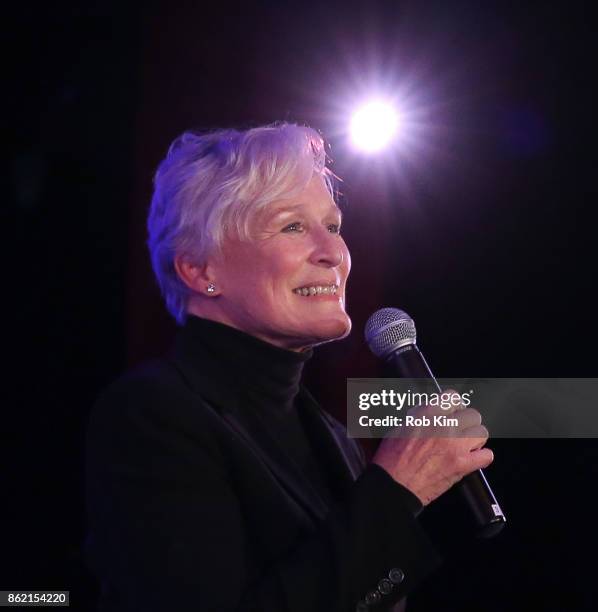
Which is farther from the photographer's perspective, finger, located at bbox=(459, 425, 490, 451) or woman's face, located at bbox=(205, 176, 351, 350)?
woman's face, located at bbox=(205, 176, 351, 350)

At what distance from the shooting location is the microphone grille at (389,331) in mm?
1225

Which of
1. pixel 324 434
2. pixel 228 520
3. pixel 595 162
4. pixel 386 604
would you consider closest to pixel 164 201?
pixel 324 434

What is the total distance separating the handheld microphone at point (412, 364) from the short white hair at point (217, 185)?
1.09 feet

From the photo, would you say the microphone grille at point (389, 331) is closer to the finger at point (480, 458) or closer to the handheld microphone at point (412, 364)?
the handheld microphone at point (412, 364)

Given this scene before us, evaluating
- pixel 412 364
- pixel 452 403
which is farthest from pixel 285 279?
pixel 452 403

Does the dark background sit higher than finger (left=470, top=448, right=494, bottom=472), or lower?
higher

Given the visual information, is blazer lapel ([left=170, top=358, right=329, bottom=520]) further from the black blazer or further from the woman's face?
the woman's face

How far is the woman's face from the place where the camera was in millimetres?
1300

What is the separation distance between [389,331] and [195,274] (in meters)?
0.44

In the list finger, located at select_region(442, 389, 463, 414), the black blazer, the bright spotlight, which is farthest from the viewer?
the bright spotlight

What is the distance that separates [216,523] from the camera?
3.28 feet

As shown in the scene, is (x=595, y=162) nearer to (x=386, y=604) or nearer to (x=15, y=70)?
(x=386, y=604)

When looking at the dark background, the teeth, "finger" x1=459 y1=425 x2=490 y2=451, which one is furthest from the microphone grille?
the dark background

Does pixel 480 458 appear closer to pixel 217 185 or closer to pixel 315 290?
pixel 315 290
